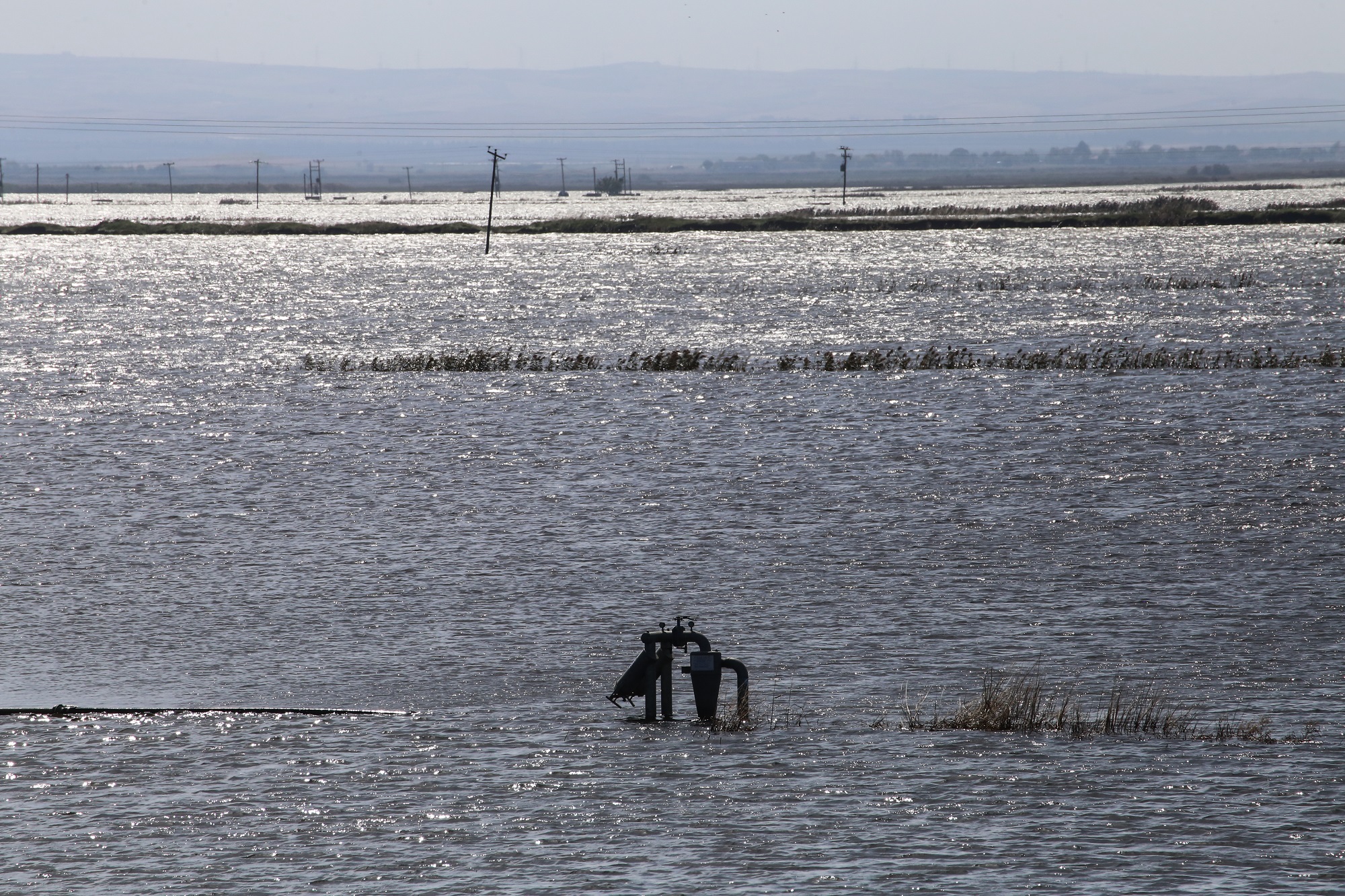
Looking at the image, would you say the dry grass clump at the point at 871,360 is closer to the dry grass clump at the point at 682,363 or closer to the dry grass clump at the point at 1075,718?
the dry grass clump at the point at 682,363

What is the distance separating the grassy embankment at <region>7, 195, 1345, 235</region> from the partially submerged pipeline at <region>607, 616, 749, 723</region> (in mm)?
136620

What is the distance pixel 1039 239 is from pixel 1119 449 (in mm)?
99486

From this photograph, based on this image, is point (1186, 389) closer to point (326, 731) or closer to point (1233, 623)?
point (1233, 623)

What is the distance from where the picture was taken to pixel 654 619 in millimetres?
18781

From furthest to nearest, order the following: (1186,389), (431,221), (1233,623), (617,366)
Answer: (431,221) < (617,366) < (1186,389) < (1233,623)

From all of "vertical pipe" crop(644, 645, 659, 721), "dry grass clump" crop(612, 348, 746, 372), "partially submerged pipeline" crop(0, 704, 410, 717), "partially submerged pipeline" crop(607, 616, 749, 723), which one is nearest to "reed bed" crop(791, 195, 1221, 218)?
"dry grass clump" crop(612, 348, 746, 372)

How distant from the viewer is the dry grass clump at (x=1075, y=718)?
46.7 ft

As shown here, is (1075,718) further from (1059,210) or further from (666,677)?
(1059,210)

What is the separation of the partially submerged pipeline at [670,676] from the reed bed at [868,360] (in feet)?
106

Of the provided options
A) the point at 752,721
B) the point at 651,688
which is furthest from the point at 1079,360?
the point at 651,688

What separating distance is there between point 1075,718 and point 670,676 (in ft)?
12.7

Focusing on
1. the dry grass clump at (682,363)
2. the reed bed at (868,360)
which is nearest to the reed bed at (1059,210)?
the reed bed at (868,360)

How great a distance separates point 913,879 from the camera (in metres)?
10.9

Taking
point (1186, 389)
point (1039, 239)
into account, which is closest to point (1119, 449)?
point (1186, 389)
